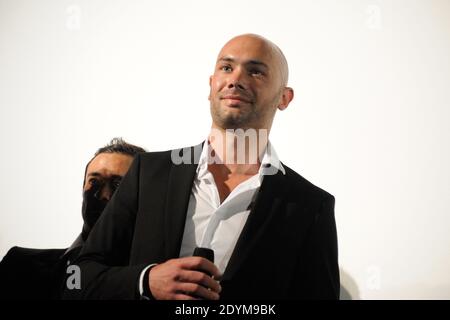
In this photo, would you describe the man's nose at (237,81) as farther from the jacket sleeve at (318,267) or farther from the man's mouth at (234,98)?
the jacket sleeve at (318,267)

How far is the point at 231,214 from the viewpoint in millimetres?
1439

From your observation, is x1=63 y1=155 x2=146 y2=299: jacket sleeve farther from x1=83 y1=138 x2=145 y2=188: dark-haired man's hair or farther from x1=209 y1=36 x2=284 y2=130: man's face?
x1=83 y1=138 x2=145 y2=188: dark-haired man's hair

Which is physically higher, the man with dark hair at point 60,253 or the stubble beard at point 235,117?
the stubble beard at point 235,117

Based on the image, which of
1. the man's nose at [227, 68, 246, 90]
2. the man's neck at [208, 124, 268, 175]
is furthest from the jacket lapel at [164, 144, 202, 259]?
the man's nose at [227, 68, 246, 90]

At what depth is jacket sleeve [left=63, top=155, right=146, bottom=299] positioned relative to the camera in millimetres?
1221

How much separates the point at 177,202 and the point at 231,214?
205 mm

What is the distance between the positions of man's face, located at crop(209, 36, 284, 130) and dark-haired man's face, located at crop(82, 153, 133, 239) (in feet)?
3.10

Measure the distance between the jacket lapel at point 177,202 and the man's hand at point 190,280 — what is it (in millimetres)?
166

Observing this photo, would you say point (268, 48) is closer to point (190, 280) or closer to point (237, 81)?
point (237, 81)

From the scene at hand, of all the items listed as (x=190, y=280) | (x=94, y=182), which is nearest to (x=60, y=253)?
(x=94, y=182)

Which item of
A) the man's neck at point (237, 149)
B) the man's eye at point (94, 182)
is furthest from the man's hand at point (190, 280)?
the man's eye at point (94, 182)

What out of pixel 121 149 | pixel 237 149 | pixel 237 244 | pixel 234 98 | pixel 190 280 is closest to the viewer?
pixel 190 280

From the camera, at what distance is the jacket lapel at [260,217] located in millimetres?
1292

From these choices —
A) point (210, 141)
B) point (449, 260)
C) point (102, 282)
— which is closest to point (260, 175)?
point (210, 141)
